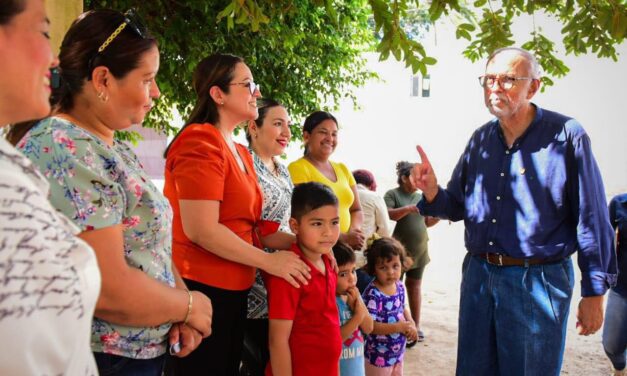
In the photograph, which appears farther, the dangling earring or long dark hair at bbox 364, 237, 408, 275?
long dark hair at bbox 364, 237, 408, 275

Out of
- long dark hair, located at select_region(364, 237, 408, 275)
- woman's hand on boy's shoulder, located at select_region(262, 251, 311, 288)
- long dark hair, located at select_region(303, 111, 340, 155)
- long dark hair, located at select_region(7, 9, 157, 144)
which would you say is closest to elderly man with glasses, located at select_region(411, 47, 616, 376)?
long dark hair, located at select_region(364, 237, 408, 275)

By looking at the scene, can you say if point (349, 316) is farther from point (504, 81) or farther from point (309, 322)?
point (504, 81)

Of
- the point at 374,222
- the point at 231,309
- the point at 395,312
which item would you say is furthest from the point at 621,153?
the point at 231,309

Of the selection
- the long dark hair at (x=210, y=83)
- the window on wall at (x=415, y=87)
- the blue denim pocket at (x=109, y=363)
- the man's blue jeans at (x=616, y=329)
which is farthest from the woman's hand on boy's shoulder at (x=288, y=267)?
the window on wall at (x=415, y=87)

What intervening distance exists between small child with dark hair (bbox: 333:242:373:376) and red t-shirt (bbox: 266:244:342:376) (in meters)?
0.37

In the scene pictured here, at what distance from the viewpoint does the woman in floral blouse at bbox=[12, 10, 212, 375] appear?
148cm

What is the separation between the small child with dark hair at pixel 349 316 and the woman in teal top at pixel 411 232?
2.66 metres

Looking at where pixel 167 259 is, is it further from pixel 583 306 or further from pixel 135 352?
pixel 583 306

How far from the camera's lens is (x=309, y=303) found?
273 cm

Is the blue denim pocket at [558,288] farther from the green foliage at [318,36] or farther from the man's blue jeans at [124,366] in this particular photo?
the man's blue jeans at [124,366]

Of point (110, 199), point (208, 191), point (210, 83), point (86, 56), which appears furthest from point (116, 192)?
point (210, 83)

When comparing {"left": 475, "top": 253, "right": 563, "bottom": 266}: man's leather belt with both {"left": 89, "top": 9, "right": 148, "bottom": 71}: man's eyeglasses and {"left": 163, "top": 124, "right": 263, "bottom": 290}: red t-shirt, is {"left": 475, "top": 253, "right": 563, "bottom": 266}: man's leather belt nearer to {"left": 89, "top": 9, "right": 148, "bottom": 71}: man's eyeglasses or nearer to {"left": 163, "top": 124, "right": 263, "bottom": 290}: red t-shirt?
{"left": 163, "top": 124, "right": 263, "bottom": 290}: red t-shirt

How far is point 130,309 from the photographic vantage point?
1565mm

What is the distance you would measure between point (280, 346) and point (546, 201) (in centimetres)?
152
